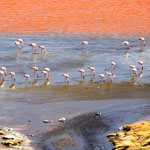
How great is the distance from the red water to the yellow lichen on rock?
19040 mm

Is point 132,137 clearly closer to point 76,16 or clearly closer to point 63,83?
point 63,83

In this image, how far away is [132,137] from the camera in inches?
656

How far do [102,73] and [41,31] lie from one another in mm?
11780

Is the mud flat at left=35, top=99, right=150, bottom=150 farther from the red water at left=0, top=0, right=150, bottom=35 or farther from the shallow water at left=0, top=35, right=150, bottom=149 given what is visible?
the red water at left=0, top=0, right=150, bottom=35

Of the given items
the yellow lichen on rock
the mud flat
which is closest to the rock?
the mud flat

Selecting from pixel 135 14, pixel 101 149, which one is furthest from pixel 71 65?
pixel 135 14

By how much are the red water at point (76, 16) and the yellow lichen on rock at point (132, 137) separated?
19.0m

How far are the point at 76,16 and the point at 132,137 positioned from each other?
26870 millimetres

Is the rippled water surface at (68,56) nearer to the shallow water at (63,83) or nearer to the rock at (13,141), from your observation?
the shallow water at (63,83)

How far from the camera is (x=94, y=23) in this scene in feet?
130

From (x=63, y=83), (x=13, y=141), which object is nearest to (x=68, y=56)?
(x=63, y=83)

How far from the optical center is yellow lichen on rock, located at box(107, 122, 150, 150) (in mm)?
15711

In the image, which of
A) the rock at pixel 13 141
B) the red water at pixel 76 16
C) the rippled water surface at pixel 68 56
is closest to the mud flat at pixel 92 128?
the rippled water surface at pixel 68 56

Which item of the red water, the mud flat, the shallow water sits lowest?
the mud flat
